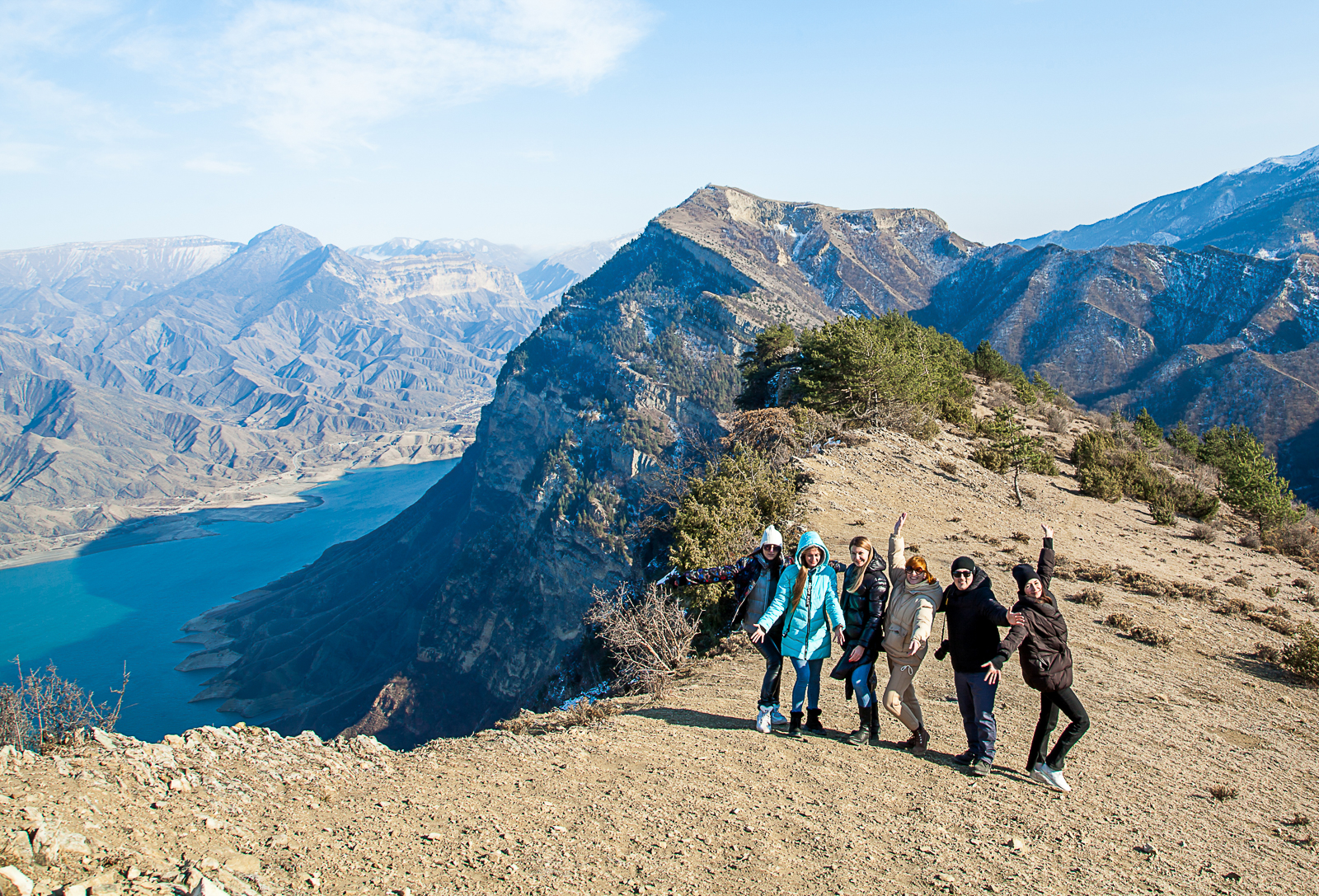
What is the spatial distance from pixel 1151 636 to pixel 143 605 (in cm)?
19114

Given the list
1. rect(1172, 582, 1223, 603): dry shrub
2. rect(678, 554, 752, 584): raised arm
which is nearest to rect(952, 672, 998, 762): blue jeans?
rect(678, 554, 752, 584): raised arm

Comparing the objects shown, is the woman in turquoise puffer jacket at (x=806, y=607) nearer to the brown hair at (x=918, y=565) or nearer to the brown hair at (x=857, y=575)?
the brown hair at (x=857, y=575)

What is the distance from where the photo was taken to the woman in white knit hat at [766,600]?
24.2 ft

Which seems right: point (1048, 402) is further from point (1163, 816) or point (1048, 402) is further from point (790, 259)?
point (790, 259)

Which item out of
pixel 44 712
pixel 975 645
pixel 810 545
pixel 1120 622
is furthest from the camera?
pixel 1120 622

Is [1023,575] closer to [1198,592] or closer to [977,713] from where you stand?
[977,713]

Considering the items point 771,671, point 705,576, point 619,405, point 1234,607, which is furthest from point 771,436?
point 619,405

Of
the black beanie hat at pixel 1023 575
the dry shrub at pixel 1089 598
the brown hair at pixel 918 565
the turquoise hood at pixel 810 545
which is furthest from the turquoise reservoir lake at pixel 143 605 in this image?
the black beanie hat at pixel 1023 575

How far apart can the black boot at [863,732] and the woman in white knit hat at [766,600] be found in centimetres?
82

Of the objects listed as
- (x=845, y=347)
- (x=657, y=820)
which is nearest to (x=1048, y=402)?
(x=845, y=347)

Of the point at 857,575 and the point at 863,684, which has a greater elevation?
the point at 857,575

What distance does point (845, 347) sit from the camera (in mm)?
24781

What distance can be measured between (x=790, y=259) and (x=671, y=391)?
6450cm

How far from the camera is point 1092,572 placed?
15.2 metres
